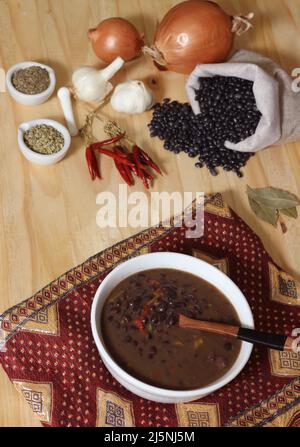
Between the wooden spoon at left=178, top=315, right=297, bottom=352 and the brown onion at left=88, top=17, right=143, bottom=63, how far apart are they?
36.0 inches

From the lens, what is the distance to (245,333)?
1301mm

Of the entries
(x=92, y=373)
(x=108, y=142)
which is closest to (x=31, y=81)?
(x=108, y=142)

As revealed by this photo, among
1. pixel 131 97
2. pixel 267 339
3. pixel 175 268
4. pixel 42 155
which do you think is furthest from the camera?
pixel 131 97

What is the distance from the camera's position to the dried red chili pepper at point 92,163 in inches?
68.0

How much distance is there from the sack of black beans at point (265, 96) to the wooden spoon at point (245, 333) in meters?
0.65

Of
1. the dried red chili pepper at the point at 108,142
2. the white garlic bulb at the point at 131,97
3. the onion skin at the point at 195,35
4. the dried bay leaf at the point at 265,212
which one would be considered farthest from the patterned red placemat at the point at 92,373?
the onion skin at the point at 195,35

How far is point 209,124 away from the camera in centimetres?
179

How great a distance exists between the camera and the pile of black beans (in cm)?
177

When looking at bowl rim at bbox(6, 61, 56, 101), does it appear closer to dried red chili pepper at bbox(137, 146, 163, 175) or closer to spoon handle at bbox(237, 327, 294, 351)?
dried red chili pepper at bbox(137, 146, 163, 175)

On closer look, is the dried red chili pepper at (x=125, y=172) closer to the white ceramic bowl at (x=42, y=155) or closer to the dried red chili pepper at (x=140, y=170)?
the dried red chili pepper at (x=140, y=170)

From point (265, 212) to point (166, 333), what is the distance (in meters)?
0.58

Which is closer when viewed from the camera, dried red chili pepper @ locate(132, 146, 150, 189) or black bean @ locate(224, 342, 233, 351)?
black bean @ locate(224, 342, 233, 351)

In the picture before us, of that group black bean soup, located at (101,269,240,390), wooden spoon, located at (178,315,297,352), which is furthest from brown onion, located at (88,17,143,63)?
wooden spoon, located at (178,315,297,352)

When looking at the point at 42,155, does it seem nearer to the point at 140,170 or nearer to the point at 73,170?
the point at 73,170
